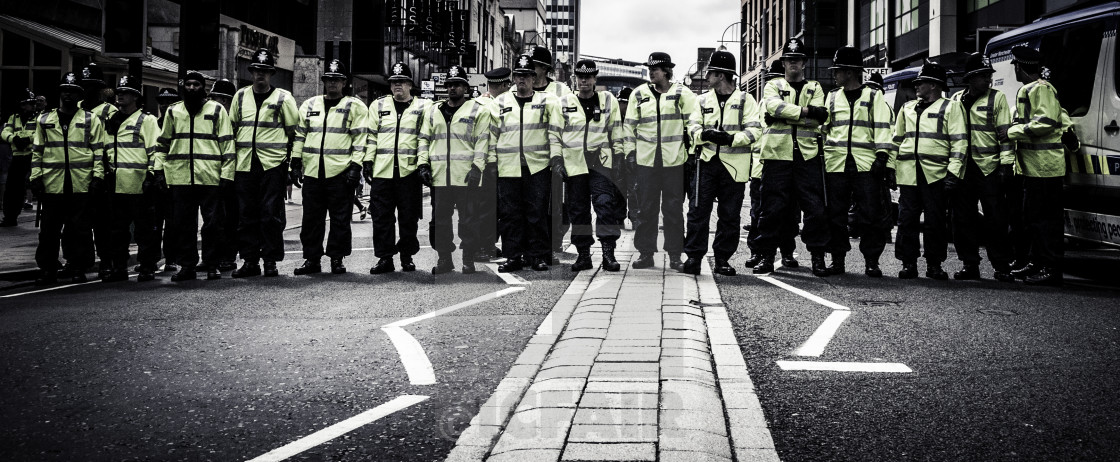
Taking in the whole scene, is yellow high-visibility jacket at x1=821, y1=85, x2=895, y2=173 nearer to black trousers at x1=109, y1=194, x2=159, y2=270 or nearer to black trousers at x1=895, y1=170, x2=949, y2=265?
black trousers at x1=895, y1=170, x2=949, y2=265

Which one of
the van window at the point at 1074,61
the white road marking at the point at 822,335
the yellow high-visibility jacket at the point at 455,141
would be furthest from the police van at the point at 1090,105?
the yellow high-visibility jacket at the point at 455,141

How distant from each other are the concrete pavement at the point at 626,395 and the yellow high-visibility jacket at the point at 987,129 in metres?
3.54

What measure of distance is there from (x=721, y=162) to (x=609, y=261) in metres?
1.29

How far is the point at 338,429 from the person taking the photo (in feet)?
12.3

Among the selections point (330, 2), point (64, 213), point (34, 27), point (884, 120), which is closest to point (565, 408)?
point (884, 120)

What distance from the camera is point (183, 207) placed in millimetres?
8992

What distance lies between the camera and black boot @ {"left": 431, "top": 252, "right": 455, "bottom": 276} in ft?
29.6

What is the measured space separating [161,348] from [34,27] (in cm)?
1724

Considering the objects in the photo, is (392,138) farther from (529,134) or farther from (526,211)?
(526,211)

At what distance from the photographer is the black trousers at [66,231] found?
8.83 meters

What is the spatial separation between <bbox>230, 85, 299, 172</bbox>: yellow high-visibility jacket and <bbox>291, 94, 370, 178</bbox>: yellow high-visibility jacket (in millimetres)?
156

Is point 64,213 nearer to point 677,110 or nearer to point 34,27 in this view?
point 677,110

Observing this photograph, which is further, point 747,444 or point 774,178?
point 774,178

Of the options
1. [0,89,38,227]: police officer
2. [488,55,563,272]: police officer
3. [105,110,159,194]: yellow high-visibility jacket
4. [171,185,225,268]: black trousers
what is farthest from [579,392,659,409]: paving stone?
[0,89,38,227]: police officer
